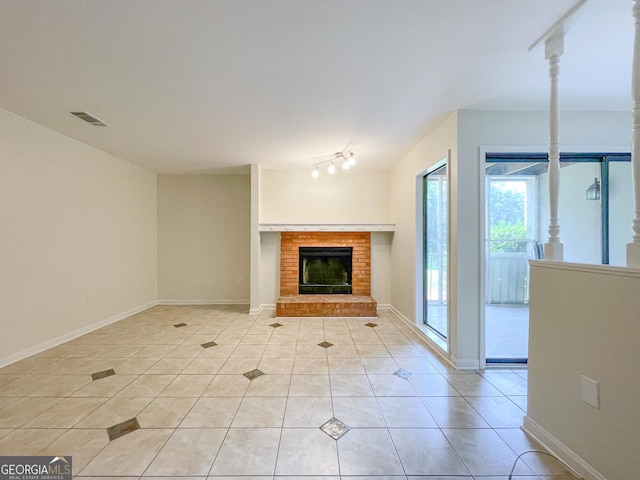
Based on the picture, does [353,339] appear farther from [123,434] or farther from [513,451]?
[123,434]

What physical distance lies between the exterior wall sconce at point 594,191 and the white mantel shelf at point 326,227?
2389mm

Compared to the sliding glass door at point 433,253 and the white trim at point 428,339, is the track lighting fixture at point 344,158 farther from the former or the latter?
the white trim at point 428,339

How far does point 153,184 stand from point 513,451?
598cm

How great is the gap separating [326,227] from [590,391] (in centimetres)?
357

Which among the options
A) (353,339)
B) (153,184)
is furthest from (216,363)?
(153,184)

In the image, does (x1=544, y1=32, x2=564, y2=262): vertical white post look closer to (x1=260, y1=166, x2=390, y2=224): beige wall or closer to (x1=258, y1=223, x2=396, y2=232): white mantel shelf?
(x1=258, y1=223, x2=396, y2=232): white mantel shelf

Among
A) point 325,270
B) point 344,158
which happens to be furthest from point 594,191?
point 325,270

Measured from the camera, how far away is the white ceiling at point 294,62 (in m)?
1.45

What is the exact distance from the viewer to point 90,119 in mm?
2738

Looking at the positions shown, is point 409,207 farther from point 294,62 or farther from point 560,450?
point 560,450

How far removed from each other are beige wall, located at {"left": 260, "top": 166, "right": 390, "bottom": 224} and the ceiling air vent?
2.39m

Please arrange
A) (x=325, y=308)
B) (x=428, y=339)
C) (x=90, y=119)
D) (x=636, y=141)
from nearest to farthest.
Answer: (x=636, y=141)
(x=90, y=119)
(x=428, y=339)
(x=325, y=308)

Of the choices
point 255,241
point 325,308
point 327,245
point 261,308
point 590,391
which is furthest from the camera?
point 327,245

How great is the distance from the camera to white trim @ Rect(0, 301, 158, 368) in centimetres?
263
